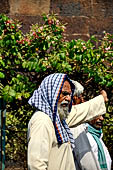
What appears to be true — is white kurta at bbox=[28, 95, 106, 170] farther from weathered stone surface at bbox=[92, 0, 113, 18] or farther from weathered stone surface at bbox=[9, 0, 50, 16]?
weathered stone surface at bbox=[92, 0, 113, 18]

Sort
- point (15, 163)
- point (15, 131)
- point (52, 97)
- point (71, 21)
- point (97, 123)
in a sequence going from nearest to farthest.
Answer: point (52, 97) → point (97, 123) → point (15, 131) → point (15, 163) → point (71, 21)

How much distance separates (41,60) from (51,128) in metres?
1.77

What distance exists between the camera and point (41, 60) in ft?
15.0

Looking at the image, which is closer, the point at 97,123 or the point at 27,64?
the point at 97,123

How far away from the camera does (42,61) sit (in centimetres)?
459

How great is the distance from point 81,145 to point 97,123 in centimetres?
61

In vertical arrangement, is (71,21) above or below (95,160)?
above

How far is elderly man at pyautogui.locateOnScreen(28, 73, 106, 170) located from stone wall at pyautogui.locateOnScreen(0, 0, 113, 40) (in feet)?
10.4

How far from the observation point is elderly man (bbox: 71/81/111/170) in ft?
11.9

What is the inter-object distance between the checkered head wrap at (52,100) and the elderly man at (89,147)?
542mm

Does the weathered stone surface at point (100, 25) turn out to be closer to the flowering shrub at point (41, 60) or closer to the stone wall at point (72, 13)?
the stone wall at point (72, 13)

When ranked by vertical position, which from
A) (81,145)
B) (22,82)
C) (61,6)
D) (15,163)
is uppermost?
(61,6)

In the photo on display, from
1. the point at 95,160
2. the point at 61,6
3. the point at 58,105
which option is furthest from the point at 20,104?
the point at 61,6

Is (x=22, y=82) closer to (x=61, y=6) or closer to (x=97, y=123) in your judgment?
(x=97, y=123)
